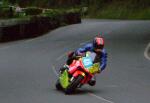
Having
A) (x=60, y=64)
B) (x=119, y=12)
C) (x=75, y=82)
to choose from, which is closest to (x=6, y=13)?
(x=119, y=12)

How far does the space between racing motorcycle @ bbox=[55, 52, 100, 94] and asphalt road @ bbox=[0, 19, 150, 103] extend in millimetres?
243

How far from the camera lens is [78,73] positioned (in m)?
15.3

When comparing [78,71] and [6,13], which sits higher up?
[78,71]

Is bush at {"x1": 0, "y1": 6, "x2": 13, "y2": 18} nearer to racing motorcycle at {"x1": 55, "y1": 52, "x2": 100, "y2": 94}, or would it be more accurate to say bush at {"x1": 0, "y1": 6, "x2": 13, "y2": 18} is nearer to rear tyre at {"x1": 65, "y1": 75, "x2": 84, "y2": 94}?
racing motorcycle at {"x1": 55, "y1": 52, "x2": 100, "y2": 94}

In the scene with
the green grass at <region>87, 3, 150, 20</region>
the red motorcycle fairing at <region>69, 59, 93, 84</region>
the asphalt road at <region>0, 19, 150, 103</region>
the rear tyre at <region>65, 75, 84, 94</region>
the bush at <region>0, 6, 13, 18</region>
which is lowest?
the green grass at <region>87, 3, 150, 20</region>

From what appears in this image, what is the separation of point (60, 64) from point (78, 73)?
9.62 meters

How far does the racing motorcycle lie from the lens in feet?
50.1

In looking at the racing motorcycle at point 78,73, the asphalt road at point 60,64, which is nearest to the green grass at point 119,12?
the asphalt road at point 60,64

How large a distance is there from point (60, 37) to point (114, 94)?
90.9 feet

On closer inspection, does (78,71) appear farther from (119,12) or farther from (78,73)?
(119,12)

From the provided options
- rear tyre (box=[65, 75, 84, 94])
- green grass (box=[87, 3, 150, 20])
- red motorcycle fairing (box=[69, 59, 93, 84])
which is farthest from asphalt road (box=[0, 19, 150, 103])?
green grass (box=[87, 3, 150, 20])

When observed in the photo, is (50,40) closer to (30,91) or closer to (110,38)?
(110,38)

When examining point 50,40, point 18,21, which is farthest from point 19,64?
point 18,21

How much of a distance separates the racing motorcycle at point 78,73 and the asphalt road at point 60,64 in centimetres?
24
